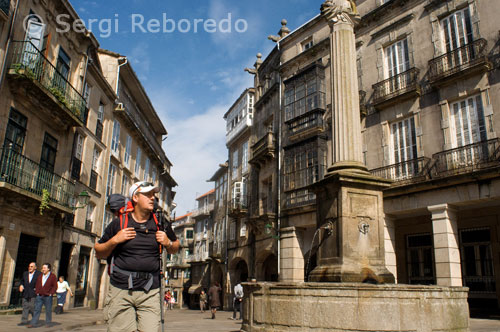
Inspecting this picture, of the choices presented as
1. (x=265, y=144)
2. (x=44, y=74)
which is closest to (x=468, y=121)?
(x=265, y=144)

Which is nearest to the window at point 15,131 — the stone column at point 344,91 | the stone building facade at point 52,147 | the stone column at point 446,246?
the stone building facade at point 52,147

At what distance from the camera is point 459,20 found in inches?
652

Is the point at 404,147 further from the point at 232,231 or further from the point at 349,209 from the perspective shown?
the point at 232,231

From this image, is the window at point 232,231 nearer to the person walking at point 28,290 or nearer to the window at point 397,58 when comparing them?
the window at point 397,58

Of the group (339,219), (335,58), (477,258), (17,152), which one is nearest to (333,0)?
(335,58)

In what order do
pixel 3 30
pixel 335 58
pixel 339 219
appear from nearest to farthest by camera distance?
pixel 339 219, pixel 335 58, pixel 3 30

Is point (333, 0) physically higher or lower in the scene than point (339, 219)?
higher

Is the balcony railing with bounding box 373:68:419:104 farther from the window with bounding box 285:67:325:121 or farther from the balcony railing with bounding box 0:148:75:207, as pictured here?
the balcony railing with bounding box 0:148:75:207

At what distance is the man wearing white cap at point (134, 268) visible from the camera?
397 centimetres

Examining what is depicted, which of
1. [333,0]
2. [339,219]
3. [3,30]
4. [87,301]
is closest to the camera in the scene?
[339,219]

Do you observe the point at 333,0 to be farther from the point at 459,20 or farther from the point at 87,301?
the point at 87,301

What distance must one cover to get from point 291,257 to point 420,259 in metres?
6.21

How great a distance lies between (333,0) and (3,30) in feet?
37.4

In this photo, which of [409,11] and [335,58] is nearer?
[335,58]
